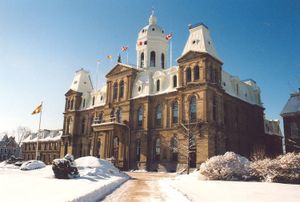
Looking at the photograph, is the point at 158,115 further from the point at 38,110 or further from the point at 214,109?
the point at 38,110

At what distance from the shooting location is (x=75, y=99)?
59688 millimetres

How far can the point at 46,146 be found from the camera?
76.1 metres

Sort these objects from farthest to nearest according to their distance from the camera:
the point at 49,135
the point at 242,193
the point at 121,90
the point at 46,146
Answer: the point at 49,135, the point at 46,146, the point at 121,90, the point at 242,193

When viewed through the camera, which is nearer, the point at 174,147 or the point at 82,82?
the point at 174,147

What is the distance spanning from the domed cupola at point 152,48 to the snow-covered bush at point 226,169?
3122 cm

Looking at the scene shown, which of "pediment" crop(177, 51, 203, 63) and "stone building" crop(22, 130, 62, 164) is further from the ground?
"pediment" crop(177, 51, 203, 63)

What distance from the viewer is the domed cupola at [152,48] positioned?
5291 centimetres

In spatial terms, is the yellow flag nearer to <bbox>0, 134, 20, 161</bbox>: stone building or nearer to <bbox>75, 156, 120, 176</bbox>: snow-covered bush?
<bbox>75, 156, 120, 176</bbox>: snow-covered bush

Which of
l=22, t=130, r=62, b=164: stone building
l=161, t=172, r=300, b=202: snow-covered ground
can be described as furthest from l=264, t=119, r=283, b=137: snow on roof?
l=22, t=130, r=62, b=164: stone building

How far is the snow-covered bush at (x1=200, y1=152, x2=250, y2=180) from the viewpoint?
23.1m

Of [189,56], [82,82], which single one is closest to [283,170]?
[189,56]

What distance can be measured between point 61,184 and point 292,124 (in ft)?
130

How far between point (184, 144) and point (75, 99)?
2950cm

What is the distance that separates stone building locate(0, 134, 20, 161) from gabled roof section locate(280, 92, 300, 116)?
8718 cm
